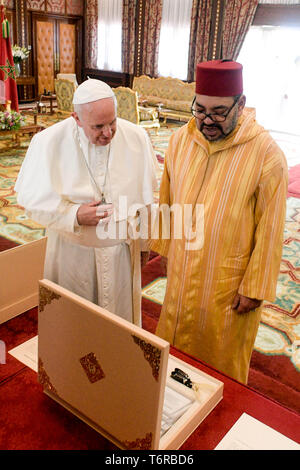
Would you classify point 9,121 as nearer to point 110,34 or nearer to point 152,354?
point 152,354

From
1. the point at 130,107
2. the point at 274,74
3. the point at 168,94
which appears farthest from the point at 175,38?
the point at 130,107

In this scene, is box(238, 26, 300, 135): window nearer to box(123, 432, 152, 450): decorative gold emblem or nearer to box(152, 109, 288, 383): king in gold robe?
box(152, 109, 288, 383): king in gold robe

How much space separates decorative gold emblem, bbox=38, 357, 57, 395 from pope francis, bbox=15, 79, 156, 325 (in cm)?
63

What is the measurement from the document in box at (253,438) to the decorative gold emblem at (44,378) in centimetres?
46

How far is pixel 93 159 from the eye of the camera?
1.75 metres

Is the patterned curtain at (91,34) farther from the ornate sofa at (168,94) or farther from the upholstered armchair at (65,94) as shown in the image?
the upholstered armchair at (65,94)

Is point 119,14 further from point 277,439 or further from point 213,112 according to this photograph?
point 277,439

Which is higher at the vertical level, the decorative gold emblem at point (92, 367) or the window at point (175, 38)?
the window at point (175, 38)

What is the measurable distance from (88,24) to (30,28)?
1.85m

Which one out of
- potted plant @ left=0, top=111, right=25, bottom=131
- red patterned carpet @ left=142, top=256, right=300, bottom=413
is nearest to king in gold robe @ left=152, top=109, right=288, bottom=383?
red patterned carpet @ left=142, top=256, right=300, bottom=413

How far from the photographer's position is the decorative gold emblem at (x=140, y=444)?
0.93 metres

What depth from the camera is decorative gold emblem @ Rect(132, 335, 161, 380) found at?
836mm

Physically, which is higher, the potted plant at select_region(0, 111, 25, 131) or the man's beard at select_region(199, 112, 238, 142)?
the man's beard at select_region(199, 112, 238, 142)

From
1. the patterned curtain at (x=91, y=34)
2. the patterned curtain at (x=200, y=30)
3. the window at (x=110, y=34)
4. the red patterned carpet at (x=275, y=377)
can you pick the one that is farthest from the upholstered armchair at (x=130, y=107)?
the red patterned carpet at (x=275, y=377)
